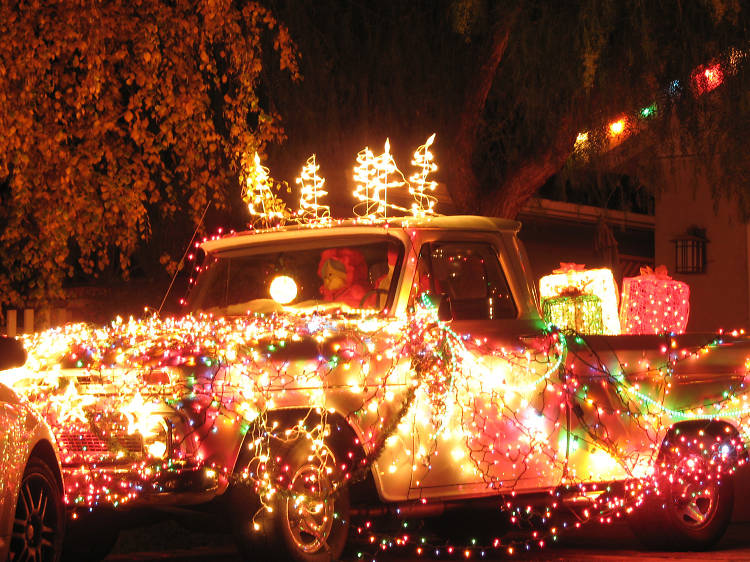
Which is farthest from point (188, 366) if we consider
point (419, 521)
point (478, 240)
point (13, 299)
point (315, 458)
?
point (13, 299)

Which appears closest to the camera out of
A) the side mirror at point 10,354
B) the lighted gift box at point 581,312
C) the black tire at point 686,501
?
the side mirror at point 10,354

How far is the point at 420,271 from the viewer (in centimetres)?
779

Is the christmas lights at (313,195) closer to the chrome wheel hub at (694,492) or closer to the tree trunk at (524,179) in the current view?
the chrome wheel hub at (694,492)

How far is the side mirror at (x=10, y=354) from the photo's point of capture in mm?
5586

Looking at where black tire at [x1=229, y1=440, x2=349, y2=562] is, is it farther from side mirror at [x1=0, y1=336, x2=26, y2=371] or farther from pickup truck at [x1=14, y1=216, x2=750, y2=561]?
side mirror at [x1=0, y1=336, x2=26, y2=371]

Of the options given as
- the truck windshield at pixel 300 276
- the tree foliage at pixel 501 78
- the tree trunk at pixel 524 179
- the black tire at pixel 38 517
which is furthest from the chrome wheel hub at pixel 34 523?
the tree trunk at pixel 524 179

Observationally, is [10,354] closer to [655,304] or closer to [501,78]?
[655,304]

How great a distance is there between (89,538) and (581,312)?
429cm

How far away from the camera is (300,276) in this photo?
826 centimetres

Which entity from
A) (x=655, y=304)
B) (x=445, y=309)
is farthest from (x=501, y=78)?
(x=445, y=309)

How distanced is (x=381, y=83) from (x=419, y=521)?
5.73 m

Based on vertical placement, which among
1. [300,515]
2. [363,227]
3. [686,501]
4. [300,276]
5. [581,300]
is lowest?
[686,501]

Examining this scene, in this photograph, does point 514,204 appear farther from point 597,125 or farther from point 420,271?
point 420,271

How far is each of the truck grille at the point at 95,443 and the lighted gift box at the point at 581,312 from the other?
14.1ft
